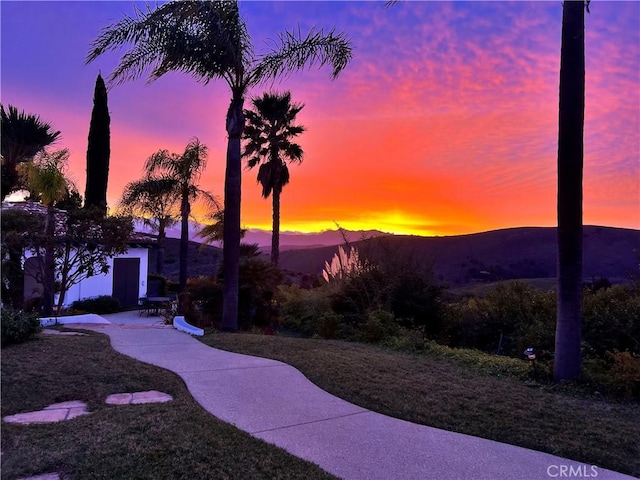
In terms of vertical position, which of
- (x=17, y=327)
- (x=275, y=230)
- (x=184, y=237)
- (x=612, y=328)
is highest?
(x=275, y=230)

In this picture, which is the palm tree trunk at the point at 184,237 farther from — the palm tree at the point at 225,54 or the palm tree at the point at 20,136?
the palm tree at the point at 225,54

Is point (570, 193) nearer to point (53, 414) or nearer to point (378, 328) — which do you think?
point (378, 328)

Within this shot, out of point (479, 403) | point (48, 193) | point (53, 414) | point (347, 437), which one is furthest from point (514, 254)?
point (53, 414)

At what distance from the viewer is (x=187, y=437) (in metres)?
3.80

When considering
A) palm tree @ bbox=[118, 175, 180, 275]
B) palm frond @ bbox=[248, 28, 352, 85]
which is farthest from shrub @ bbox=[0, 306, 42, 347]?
palm tree @ bbox=[118, 175, 180, 275]

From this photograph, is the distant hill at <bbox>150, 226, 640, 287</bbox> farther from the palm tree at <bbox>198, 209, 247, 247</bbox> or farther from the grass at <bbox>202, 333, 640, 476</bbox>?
the grass at <bbox>202, 333, 640, 476</bbox>

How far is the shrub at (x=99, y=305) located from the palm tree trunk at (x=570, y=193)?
16495 millimetres

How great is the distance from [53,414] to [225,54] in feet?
27.2

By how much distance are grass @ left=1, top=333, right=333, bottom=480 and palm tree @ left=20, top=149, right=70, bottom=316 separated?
7061 mm

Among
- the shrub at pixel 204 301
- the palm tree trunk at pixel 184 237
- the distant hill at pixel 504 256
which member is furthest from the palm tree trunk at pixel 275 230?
the shrub at pixel 204 301

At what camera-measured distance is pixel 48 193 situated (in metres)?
11.8

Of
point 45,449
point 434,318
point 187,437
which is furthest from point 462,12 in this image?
point 45,449

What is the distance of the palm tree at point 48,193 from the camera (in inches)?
464

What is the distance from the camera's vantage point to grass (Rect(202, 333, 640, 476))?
13.4 ft
